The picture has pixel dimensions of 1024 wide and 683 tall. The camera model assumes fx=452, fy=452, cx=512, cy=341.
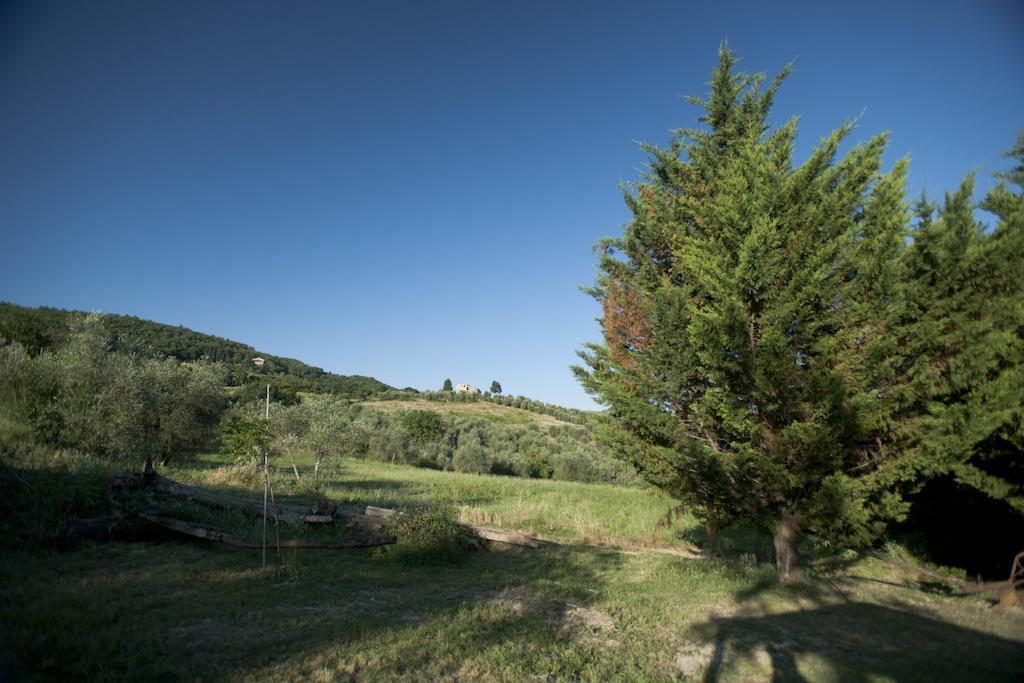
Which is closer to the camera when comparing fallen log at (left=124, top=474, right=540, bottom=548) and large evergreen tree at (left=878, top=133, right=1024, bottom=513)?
large evergreen tree at (left=878, top=133, right=1024, bottom=513)

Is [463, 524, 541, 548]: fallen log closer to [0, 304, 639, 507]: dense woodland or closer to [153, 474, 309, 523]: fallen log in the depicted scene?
[0, 304, 639, 507]: dense woodland

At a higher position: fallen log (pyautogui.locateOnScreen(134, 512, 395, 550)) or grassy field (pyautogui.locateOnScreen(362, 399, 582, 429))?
grassy field (pyautogui.locateOnScreen(362, 399, 582, 429))

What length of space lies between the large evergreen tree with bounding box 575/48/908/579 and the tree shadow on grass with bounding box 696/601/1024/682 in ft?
5.27

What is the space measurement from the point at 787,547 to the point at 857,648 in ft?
10.2

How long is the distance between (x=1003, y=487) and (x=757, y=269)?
17.0ft

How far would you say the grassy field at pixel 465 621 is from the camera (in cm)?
447

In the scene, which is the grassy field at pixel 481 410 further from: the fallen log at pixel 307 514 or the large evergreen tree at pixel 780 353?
the large evergreen tree at pixel 780 353

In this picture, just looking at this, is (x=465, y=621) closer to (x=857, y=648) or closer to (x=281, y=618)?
(x=281, y=618)

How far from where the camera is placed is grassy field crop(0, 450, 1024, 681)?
14.7ft

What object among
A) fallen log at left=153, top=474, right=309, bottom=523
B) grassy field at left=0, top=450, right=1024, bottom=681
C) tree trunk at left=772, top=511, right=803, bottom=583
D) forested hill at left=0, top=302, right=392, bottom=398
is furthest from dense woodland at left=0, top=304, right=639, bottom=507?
tree trunk at left=772, top=511, right=803, bottom=583

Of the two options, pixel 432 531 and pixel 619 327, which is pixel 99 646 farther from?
pixel 619 327

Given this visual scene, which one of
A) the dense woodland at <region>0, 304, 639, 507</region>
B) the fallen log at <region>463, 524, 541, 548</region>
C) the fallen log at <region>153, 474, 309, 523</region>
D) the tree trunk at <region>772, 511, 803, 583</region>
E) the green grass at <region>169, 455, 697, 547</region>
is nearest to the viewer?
the tree trunk at <region>772, 511, 803, 583</region>

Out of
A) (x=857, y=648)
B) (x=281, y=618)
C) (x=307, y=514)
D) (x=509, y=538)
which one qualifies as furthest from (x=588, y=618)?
(x=307, y=514)

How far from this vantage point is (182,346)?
73750 mm
